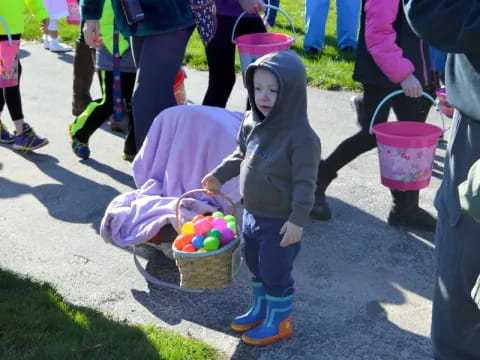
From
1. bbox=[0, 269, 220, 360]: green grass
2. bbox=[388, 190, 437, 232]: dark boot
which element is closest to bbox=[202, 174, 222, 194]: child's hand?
bbox=[0, 269, 220, 360]: green grass

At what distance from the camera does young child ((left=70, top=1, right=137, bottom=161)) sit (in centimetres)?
612

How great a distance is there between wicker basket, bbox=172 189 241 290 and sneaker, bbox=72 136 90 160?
2.71 metres

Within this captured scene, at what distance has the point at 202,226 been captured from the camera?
3.91 meters

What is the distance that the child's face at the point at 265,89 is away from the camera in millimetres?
3510

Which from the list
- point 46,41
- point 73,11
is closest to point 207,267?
point 73,11

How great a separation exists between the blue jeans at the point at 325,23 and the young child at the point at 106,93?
12.5 feet

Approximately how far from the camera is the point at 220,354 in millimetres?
3713

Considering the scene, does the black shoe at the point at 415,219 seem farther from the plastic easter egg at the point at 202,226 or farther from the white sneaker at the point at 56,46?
the white sneaker at the point at 56,46

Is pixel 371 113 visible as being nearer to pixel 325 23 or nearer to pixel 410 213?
pixel 410 213

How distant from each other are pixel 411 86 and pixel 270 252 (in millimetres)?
1546

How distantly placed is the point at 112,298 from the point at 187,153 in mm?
928

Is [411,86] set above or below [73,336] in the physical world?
above

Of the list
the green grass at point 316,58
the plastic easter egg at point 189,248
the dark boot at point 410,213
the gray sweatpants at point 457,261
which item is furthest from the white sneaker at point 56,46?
the gray sweatpants at point 457,261

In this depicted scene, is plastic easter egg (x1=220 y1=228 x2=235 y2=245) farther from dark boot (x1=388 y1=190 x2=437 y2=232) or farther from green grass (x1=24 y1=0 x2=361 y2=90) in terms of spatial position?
green grass (x1=24 y1=0 x2=361 y2=90)
